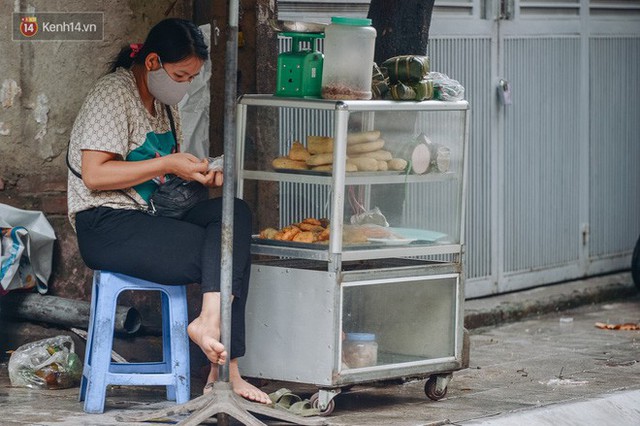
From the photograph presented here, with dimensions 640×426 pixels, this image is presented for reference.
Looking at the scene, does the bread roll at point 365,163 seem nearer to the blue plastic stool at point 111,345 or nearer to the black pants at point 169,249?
the black pants at point 169,249

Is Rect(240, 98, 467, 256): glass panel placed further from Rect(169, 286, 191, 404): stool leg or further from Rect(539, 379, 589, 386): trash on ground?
Rect(539, 379, 589, 386): trash on ground

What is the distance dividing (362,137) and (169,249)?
944 millimetres

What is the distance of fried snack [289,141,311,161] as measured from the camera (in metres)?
6.25

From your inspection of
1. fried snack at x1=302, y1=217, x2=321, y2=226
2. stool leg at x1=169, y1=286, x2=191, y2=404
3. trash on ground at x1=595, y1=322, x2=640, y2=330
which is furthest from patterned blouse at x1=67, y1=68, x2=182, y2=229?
trash on ground at x1=595, y1=322, x2=640, y2=330

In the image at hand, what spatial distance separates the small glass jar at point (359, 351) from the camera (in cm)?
621

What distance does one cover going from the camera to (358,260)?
6.49 metres

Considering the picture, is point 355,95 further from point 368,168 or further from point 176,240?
point 176,240

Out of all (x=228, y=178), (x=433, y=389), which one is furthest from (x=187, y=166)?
(x=433, y=389)

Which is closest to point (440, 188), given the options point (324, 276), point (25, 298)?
point (324, 276)

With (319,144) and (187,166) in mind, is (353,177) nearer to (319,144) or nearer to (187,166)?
(319,144)

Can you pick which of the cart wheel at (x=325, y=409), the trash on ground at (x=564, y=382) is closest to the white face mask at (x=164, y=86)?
the cart wheel at (x=325, y=409)

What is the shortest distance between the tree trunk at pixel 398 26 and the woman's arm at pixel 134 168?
4.77 ft

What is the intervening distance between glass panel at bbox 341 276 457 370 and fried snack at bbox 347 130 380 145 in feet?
2.05

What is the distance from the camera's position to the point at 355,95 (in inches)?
240
